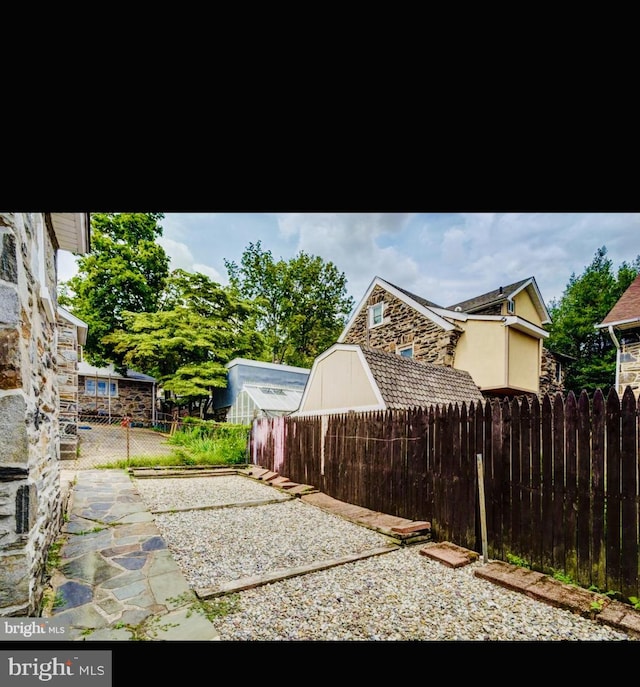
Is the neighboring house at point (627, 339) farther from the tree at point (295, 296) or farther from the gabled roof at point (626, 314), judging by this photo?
the tree at point (295, 296)

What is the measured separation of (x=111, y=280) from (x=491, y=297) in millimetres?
16797

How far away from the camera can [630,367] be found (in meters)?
6.30

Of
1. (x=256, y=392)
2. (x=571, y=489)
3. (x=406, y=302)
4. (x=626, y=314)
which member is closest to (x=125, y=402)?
(x=256, y=392)

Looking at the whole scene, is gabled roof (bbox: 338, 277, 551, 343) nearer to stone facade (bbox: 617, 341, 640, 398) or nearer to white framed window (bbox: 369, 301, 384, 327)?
white framed window (bbox: 369, 301, 384, 327)

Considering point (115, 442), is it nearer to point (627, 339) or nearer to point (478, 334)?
point (478, 334)

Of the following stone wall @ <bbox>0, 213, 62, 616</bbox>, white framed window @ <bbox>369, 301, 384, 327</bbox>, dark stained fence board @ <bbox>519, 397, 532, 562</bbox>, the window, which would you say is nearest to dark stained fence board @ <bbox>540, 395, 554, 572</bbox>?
dark stained fence board @ <bbox>519, 397, 532, 562</bbox>

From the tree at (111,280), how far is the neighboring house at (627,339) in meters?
16.9

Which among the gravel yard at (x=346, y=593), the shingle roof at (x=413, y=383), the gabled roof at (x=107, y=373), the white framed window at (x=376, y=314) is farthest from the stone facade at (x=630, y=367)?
the gabled roof at (x=107, y=373)

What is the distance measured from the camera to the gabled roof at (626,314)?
602 centimetres

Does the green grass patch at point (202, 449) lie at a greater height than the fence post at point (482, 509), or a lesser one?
lesser

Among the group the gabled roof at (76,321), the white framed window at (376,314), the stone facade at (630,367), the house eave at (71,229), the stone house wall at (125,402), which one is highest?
the white framed window at (376,314)

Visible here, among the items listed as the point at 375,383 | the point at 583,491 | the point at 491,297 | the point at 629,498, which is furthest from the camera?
the point at 491,297

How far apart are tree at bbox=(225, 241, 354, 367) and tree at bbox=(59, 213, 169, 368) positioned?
17.9ft

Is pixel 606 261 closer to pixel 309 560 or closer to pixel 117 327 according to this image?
pixel 309 560
